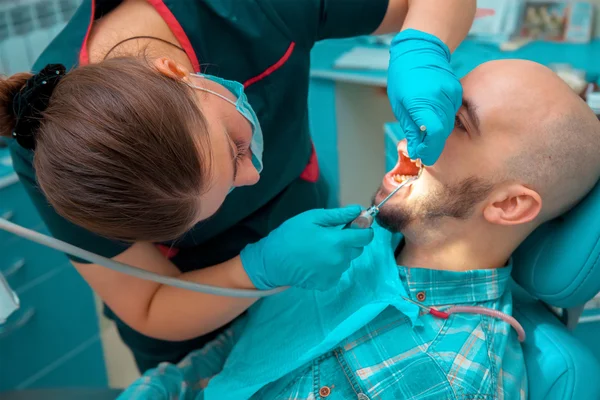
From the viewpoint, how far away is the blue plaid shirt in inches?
43.4

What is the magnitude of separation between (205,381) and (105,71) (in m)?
0.86

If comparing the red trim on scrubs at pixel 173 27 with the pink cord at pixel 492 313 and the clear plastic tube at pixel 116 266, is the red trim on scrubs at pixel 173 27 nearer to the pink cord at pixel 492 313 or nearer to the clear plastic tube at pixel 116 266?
the clear plastic tube at pixel 116 266

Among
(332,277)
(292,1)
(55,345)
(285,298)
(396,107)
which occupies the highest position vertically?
(292,1)

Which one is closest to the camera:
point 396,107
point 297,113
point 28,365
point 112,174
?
point 112,174

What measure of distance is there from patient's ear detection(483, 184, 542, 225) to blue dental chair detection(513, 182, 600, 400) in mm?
83

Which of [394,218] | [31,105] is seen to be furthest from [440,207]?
[31,105]

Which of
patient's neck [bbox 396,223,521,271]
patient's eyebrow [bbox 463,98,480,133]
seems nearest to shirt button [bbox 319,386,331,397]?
patient's neck [bbox 396,223,521,271]

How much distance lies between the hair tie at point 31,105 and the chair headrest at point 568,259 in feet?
3.43

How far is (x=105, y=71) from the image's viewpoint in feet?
2.82

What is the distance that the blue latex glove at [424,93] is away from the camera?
3.38 ft

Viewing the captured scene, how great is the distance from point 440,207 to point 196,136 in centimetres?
64

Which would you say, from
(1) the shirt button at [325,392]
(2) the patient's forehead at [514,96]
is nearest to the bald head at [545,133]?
(2) the patient's forehead at [514,96]

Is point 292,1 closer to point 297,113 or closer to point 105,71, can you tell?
point 297,113

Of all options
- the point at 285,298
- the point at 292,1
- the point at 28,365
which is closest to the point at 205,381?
the point at 285,298
